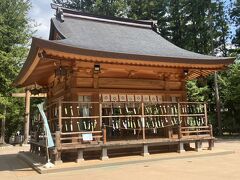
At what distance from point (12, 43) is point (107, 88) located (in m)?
18.1

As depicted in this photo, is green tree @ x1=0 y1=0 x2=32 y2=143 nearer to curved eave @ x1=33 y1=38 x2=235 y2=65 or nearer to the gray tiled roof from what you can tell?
the gray tiled roof

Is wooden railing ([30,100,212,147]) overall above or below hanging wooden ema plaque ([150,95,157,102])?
below

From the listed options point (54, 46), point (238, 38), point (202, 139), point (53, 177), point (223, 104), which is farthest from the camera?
point (238, 38)

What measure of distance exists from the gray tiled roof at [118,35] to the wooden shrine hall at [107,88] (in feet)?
0.21

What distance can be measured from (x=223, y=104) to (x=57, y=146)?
75.4ft

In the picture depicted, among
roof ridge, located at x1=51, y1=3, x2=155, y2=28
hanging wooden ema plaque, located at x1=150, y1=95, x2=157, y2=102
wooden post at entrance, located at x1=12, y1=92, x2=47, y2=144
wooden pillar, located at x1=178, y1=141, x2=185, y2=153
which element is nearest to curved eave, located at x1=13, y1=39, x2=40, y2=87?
roof ridge, located at x1=51, y1=3, x2=155, y2=28

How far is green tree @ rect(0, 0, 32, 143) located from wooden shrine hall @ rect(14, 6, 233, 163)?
36.3 ft

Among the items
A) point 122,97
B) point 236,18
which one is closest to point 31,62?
point 122,97

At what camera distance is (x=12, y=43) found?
26.9 m

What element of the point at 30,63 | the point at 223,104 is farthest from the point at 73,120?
the point at 223,104

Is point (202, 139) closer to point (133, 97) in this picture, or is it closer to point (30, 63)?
point (133, 97)

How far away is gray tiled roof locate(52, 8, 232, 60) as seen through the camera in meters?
12.8

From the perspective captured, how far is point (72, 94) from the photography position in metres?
11.3

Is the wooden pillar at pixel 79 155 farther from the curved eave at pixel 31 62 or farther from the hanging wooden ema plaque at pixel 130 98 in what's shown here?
the curved eave at pixel 31 62
